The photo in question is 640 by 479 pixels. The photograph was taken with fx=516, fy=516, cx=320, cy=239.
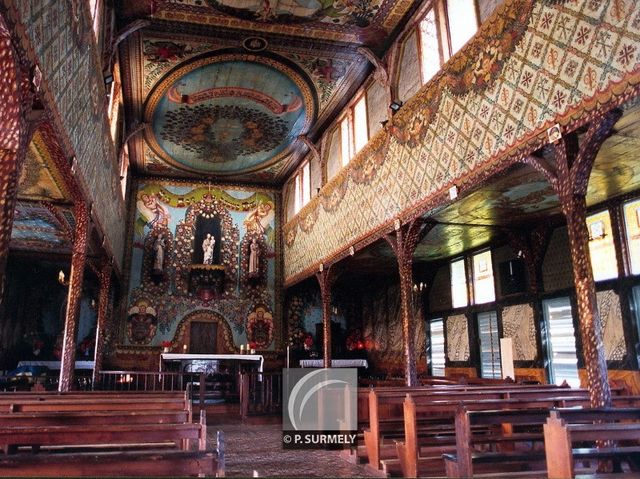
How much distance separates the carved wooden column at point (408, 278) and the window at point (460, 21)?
3.44m

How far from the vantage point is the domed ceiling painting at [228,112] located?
1379 cm

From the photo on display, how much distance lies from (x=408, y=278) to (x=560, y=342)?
12.8 ft

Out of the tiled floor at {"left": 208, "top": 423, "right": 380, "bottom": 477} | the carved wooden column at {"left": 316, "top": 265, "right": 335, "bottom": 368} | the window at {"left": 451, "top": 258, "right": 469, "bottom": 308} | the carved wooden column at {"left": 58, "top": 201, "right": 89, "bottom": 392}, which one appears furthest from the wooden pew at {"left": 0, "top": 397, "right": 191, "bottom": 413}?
the window at {"left": 451, "top": 258, "right": 469, "bottom": 308}

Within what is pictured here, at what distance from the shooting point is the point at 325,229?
15867 millimetres

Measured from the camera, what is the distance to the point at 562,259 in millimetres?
11680

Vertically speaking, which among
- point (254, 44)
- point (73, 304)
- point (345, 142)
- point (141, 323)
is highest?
point (254, 44)

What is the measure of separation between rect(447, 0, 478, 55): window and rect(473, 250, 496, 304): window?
256 inches

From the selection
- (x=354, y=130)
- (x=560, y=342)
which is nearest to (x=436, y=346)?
(x=560, y=342)

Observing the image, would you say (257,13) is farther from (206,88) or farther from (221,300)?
(221,300)

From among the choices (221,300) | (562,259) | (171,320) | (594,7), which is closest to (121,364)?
(171,320)

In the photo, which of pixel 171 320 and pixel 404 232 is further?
pixel 171 320

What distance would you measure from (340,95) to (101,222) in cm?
729

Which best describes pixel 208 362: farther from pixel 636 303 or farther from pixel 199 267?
pixel 636 303

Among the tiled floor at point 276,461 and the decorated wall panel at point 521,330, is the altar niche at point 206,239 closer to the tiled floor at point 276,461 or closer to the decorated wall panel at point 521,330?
the tiled floor at point 276,461
